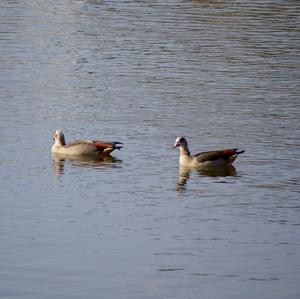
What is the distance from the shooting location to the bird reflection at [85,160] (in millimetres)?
22730

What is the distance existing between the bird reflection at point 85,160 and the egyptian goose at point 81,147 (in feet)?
0.25

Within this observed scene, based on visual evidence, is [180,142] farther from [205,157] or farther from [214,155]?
[214,155]

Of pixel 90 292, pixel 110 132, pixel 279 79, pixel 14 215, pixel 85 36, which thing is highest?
pixel 85 36

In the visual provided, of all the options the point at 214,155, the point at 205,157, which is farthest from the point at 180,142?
the point at 214,155

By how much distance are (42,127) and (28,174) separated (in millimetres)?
4129

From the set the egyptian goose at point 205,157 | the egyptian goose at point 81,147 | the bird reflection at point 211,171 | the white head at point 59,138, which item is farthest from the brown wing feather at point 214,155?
the white head at point 59,138

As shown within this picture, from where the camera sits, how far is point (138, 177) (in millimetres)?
21156

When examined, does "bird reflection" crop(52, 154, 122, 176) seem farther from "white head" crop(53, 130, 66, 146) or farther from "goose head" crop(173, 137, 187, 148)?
"goose head" crop(173, 137, 187, 148)

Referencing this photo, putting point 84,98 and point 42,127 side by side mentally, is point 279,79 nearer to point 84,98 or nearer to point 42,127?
point 84,98

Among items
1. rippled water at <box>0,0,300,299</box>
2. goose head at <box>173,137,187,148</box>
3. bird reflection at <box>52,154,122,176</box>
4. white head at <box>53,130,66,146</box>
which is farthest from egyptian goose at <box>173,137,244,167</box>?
white head at <box>53,130,66,146</box>

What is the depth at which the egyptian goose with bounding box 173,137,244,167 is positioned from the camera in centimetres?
2216

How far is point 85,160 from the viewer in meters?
23.1

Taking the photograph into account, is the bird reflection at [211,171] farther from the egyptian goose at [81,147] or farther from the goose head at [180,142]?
the egyptian goose at [81,147]

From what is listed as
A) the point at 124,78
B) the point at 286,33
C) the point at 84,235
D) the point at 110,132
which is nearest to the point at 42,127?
the point at 110,132
